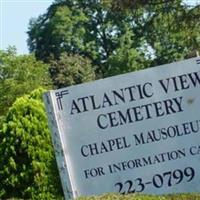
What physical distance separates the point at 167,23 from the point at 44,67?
28.4m

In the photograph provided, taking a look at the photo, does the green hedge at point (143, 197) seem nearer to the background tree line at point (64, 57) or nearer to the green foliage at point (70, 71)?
the background tree line at point (64, 57)

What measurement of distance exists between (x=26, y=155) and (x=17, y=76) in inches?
1368

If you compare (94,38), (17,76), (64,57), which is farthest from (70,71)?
(94,38)

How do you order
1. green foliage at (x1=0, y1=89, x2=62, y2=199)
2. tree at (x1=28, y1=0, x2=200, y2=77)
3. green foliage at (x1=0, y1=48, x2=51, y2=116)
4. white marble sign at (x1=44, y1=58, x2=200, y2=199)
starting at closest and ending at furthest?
white marble sign at (x1=44, y1=58, x2=200, y2=199)
green foliage at (x1=0, y1=89, x2=62, y2=199)
green foliage at (x1=0, y1=48, x2=51, y2=116)
tree at (x1=28, y1=0, x2=200, y2=77)

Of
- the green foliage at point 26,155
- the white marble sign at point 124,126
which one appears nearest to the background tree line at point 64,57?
the green foliage at point 26,155

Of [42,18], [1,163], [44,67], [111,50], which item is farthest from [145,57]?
[1,163]

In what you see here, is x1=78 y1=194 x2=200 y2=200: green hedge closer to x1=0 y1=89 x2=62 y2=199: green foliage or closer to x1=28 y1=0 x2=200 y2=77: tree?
x1=0 y1=89 x2=62 y2=199: green foliage

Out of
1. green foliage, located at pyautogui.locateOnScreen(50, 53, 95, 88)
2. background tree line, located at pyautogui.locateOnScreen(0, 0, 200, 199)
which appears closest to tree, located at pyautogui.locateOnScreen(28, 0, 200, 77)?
background tree line, located at pyautogui.locateOnScreen(0, 0, 200, 199)

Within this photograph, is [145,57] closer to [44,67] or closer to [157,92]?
[44,67]

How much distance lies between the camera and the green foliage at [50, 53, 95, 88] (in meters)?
48.0

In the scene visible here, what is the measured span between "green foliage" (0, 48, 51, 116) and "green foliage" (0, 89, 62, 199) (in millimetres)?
31759

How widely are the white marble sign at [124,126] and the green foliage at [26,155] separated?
8.04ft

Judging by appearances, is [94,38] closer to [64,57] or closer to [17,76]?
[64,57]

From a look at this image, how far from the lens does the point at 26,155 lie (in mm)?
8672
